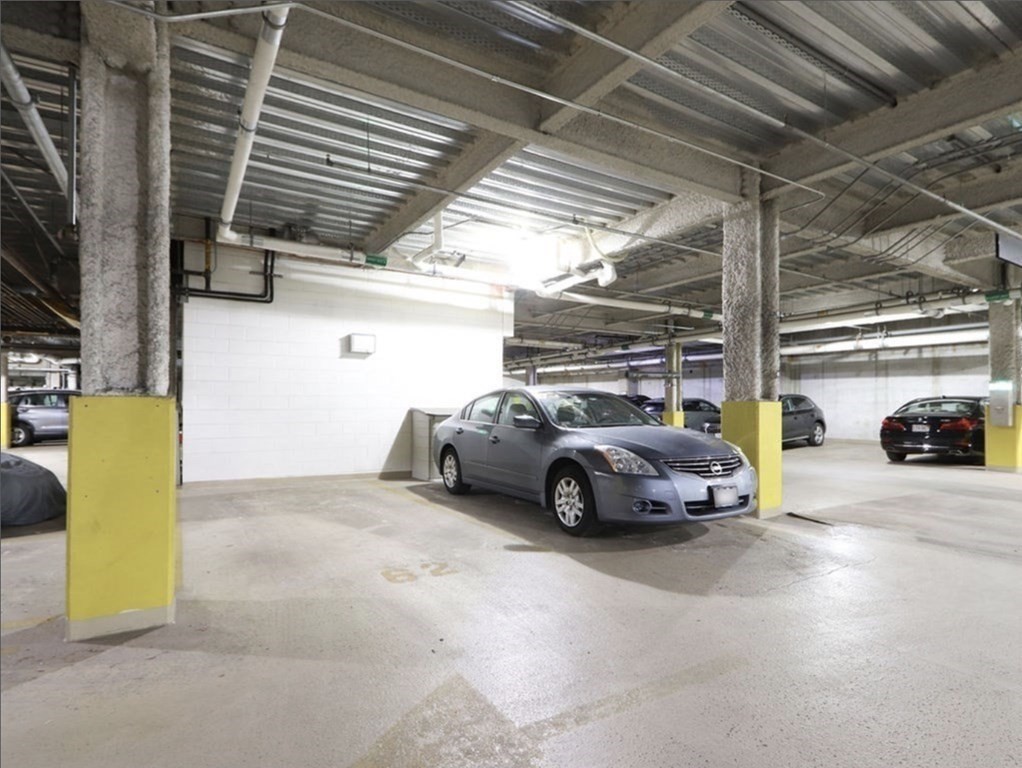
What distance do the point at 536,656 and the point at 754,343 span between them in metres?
4.17

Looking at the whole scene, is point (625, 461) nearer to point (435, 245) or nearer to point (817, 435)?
point (435, 245)

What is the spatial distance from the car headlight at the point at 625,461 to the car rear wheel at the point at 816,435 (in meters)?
11.1

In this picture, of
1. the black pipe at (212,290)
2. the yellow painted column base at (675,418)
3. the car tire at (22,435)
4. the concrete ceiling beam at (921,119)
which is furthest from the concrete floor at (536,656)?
the car tire at (22,435)

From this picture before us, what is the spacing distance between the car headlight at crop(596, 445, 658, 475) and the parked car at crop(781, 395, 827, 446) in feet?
31.4

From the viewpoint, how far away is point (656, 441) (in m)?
4.36

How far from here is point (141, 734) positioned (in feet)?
6.01

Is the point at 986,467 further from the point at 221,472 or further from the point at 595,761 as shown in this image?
the point at 221,472

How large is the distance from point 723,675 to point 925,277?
1148 cm

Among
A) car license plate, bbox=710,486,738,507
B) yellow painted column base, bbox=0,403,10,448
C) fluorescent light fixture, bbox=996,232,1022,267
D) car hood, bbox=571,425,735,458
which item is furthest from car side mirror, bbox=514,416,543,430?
fluorescent light fixture, bbox=996,232,1022,267

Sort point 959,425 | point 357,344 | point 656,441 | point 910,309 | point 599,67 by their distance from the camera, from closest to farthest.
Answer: point 599,67
point 656,441
point 357,344
point 959,425
point 910,309

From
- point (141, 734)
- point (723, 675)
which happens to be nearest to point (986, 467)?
point (723, 675)

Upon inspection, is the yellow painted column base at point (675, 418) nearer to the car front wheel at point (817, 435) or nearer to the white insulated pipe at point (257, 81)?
the car front wheel at point (817, 435)

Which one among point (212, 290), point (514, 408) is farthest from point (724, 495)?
point (212, 290)

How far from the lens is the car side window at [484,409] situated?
5777 millimetres
